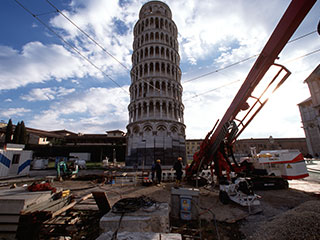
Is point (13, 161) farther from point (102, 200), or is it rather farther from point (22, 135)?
point (22, 135)

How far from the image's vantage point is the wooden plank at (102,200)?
5531mm

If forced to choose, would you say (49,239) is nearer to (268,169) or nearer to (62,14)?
(62,14)

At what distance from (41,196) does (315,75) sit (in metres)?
40.5

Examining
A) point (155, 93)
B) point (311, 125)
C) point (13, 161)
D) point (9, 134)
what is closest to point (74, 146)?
point (9, 134)

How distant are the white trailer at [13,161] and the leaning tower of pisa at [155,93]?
50.6 feet

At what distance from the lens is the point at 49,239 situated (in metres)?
4.39

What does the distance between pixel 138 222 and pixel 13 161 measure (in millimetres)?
24138

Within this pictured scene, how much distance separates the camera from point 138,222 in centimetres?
399

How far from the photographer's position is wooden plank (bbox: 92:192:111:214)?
18.1ft

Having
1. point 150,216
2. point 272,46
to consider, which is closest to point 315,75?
point 272,46

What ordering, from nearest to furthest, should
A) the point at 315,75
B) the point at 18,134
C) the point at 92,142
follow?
the point at 315,75
the point at 18,134
the point at 92,142

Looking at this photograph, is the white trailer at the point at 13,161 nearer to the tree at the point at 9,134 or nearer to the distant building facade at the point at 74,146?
the distant building facade at the point at 74,146

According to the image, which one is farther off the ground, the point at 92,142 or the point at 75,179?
the point at 92,142

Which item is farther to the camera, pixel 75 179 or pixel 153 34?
pixel 153 34
